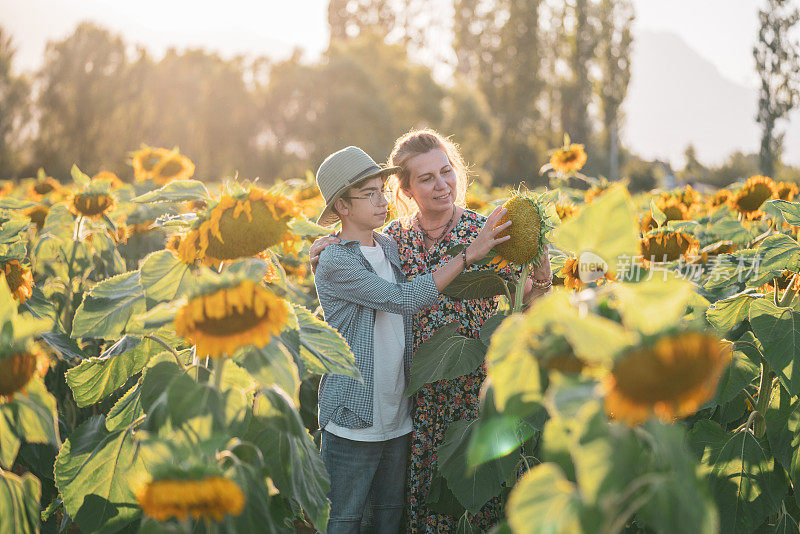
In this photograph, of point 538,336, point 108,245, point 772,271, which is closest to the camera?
point 538,336

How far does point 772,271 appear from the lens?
1.69m

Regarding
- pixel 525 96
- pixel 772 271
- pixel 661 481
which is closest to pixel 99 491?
pixel 661 481

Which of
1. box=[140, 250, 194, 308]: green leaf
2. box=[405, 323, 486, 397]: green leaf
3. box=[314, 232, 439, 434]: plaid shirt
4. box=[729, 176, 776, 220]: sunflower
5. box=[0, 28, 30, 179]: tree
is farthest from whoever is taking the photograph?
box=[0, 28, 30, 179]: tree

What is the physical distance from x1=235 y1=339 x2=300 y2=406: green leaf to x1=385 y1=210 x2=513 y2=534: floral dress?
129 centimetres

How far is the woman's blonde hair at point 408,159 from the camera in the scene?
240cm

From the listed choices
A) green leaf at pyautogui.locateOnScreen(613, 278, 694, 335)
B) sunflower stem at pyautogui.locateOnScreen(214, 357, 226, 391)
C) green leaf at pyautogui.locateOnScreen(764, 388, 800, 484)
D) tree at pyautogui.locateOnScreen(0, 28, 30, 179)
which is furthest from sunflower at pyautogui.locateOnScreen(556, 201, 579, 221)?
tree at pyautogui.locateOnScreen(0, 28, 30, 179)

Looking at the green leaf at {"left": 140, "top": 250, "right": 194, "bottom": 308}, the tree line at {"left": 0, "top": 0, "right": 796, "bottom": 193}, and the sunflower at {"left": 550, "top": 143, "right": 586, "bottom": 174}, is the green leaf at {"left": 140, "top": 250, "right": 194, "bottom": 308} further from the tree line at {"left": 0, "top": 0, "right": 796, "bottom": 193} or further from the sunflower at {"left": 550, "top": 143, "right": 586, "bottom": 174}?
the tree line at {"left": 0, "top": 0, "right": 796, "bottom": 193}

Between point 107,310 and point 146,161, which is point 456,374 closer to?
point 107,310

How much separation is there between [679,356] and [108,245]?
2856mm

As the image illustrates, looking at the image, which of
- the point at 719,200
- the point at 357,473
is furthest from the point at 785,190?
the point at 357,473

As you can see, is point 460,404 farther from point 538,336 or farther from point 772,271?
point 538,336

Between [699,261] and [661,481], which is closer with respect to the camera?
[661,481]

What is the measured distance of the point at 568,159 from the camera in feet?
13.9

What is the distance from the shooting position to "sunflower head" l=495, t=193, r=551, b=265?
5.01 ft
